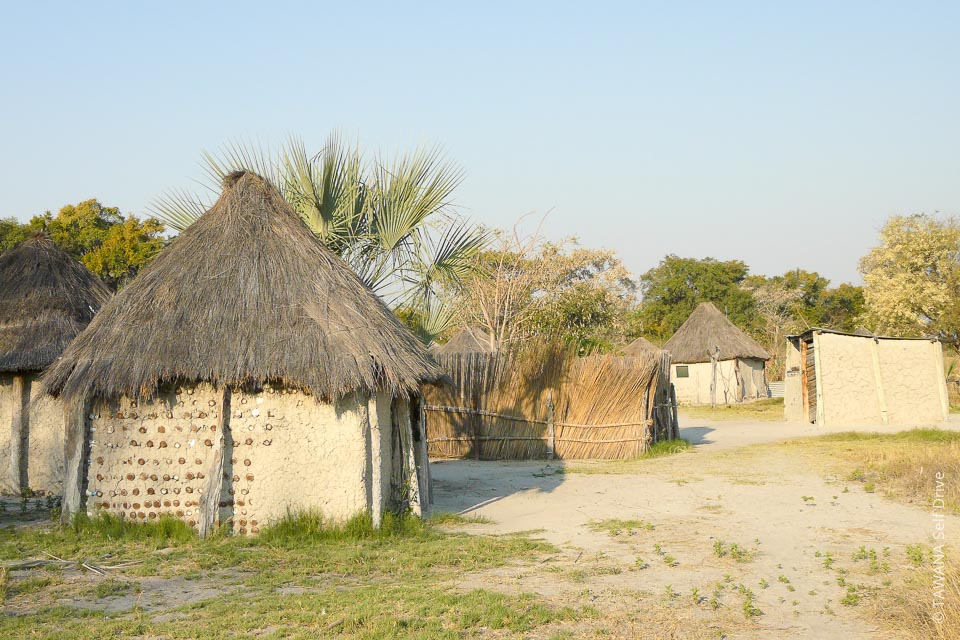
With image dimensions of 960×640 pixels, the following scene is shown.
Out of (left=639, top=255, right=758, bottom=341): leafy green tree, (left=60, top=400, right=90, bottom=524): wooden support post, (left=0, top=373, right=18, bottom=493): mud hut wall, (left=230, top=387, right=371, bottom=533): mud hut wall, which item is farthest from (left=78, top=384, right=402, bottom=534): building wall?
(left=639, top=255, right=758, bottom=341): leafy green tree

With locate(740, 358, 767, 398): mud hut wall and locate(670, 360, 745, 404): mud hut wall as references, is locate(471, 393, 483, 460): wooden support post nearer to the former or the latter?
locate(670, 360, 745, 404): mud hut wall

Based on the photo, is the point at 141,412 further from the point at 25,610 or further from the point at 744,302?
the point at 744,302

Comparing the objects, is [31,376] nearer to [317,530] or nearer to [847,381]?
[317,530]

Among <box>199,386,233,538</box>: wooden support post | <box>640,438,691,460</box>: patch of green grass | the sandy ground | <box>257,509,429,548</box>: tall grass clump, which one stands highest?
<box>199,386,233,538</box>: wooden support post

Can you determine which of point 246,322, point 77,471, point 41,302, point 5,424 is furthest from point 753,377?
point 77,471

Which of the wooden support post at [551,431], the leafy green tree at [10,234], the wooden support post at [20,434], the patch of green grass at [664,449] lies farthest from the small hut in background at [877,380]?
the leafy green tree at [10,234]

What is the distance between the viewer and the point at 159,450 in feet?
27.7

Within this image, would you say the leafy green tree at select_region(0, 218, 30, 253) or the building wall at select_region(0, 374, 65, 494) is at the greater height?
the leafy green tree at select_region(0, 218, 30, 253)

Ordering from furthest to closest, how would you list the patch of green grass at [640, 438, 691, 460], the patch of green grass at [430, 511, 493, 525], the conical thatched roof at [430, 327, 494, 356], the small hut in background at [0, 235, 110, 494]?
the conical thatched roof at [430, 327, 494, 356] → the patch of green grass at [640, 438, 691, 460] → the small hut in background at [0, 235, 110, 494] → the patch of green grass at [430, 511, 493, 525]

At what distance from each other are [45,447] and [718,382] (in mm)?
24491

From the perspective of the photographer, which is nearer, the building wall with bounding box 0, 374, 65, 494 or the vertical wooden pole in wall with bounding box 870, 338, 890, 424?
the building wall with bounding box 0, 374, 65, 494

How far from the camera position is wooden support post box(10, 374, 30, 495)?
11.7 metres

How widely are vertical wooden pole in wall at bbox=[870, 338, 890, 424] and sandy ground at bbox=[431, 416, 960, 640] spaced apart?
6.50m

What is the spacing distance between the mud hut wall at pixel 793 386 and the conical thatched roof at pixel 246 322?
15186 mm
